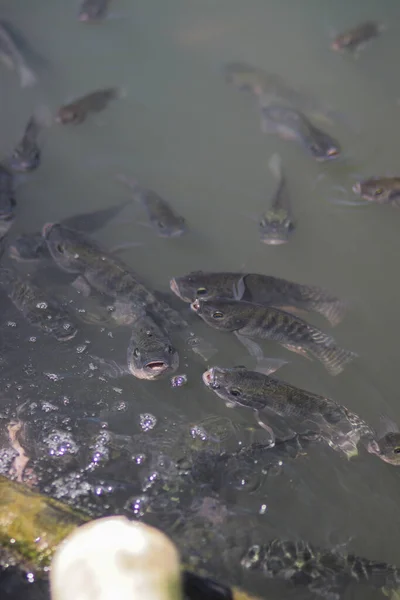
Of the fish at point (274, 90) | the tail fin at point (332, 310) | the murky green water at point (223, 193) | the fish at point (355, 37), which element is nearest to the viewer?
the murky green water at point (223, 193)

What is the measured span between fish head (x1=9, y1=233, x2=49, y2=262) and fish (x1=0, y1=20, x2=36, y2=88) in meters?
2.77

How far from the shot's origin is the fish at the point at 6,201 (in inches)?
205

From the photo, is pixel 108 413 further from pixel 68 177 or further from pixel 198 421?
pixel 68 177

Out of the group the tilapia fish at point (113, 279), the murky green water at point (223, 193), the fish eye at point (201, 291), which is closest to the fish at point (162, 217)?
the murky green water at point (223, 193)

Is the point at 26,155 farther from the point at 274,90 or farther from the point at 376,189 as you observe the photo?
the point at 376,189

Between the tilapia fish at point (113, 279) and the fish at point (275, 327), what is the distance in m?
0.22

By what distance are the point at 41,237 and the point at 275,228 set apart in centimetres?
212

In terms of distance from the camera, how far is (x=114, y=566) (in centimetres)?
278

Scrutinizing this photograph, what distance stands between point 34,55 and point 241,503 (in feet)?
20.0

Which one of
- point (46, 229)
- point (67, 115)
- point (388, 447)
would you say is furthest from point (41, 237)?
point (388, 447)

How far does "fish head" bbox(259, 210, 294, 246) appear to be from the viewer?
5121mm

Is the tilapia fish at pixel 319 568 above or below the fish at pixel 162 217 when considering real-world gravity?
below

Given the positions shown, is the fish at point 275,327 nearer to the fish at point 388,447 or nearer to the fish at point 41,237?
the fish at point 388,447

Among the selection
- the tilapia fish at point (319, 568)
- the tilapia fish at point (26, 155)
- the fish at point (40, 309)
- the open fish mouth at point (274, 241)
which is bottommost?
the tilapia fish at point (319, 568)
